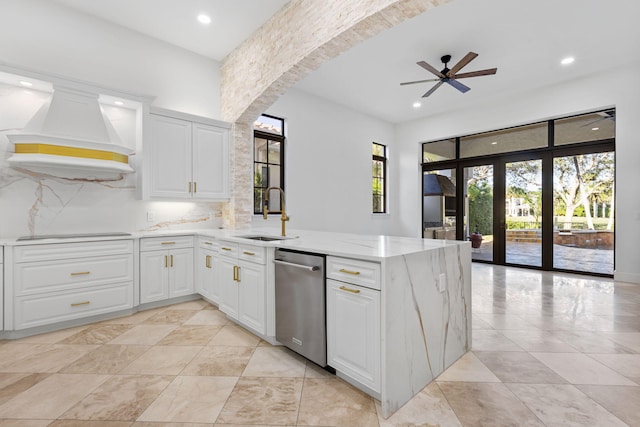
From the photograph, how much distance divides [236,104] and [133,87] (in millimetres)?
1262

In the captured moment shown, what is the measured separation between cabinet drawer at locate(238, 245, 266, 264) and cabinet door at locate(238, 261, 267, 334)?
0.04 meters

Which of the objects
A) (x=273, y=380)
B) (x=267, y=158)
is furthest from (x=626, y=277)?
(x=267, y=158)

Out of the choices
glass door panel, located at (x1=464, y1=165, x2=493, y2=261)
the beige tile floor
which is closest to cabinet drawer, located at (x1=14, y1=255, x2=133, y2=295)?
the beige tile floor

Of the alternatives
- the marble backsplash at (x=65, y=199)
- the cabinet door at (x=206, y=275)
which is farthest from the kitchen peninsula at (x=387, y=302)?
the cabinet door at (x=206, y=275)

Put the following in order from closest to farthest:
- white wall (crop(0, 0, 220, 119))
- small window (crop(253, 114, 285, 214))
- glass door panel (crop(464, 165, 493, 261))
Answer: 1. white wall (crop(0, 0, 220, 119))
2. small window (crop(253, 114, 285, 214))
3. glass door panel (crop(464, 165, 493, 261))

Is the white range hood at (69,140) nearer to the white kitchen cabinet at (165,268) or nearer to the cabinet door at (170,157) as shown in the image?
the cabinet door at (170,157)

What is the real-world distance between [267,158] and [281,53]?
75.5 inches

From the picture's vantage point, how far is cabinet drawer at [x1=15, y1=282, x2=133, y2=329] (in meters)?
2.59

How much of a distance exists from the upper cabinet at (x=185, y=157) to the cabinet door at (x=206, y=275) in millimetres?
859

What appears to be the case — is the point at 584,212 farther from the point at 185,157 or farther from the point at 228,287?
the point at 185,157

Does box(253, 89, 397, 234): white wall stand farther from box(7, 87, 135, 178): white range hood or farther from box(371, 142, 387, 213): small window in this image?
box(7, 87, 135, 178): white range hood

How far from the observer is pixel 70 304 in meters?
2.80

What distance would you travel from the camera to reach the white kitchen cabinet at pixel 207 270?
317 centimetres

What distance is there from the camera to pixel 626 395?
1.75 metres
